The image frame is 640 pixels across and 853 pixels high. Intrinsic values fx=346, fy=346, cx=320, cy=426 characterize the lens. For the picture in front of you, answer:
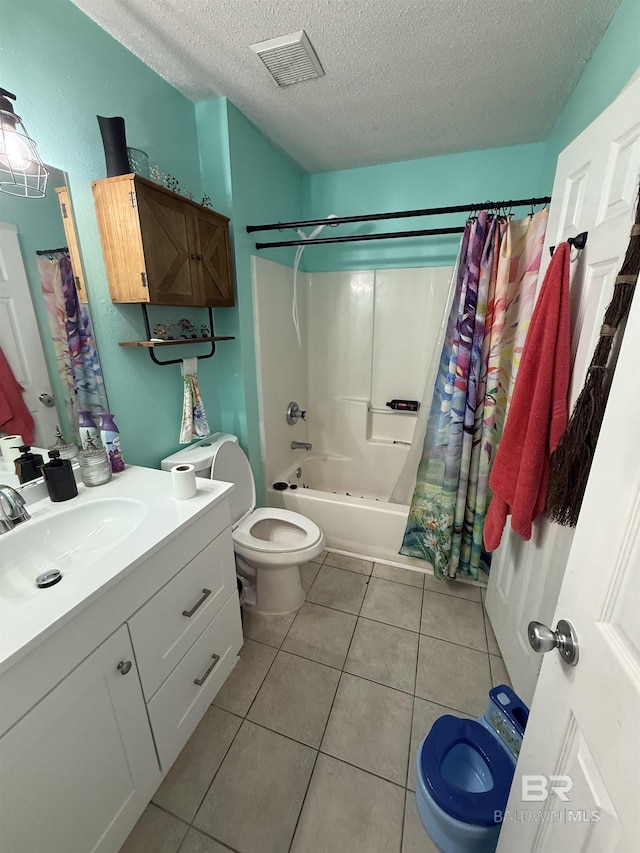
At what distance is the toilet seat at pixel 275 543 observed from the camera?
1.58m

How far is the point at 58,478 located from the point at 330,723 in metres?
1.28

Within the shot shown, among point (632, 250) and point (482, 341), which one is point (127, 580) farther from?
point (482, 341)

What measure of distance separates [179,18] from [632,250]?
1529 millimetres

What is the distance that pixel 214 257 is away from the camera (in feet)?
5.17

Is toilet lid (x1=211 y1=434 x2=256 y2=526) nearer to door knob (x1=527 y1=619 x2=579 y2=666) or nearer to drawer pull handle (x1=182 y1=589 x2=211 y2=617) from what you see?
drawer pull handle (x1=182 y1=589 x2=211 y2=617)

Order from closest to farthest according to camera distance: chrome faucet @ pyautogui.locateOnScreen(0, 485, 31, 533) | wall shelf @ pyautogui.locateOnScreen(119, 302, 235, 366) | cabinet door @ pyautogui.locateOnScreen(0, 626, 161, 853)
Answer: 1. cabinet door @ pyautogui.locateOnScreen(0, 626, 161, 853)
2. chrome faucet @ pyautogui.locateOnScreen(0, 485, 31, 533)
3. wall shelf @ pyautogui.locateOnScreen(119, 302, 235, 366)

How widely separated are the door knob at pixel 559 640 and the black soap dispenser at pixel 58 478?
129 cm

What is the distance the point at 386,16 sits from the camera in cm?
113

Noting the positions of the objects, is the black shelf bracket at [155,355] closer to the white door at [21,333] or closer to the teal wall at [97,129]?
the teal wall at [97,129]

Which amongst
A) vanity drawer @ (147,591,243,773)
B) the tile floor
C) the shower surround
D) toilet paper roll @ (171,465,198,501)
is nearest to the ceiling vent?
the shower surround

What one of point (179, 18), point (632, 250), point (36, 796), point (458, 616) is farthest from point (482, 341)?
point (36, 796)

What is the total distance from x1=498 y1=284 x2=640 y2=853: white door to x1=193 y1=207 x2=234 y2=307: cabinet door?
4.91ft

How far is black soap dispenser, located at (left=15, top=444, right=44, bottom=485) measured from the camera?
108cm

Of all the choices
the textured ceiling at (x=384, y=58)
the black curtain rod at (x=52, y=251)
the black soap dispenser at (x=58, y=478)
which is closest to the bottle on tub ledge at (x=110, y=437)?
the black soap dispenser at (x=58, y=478)
